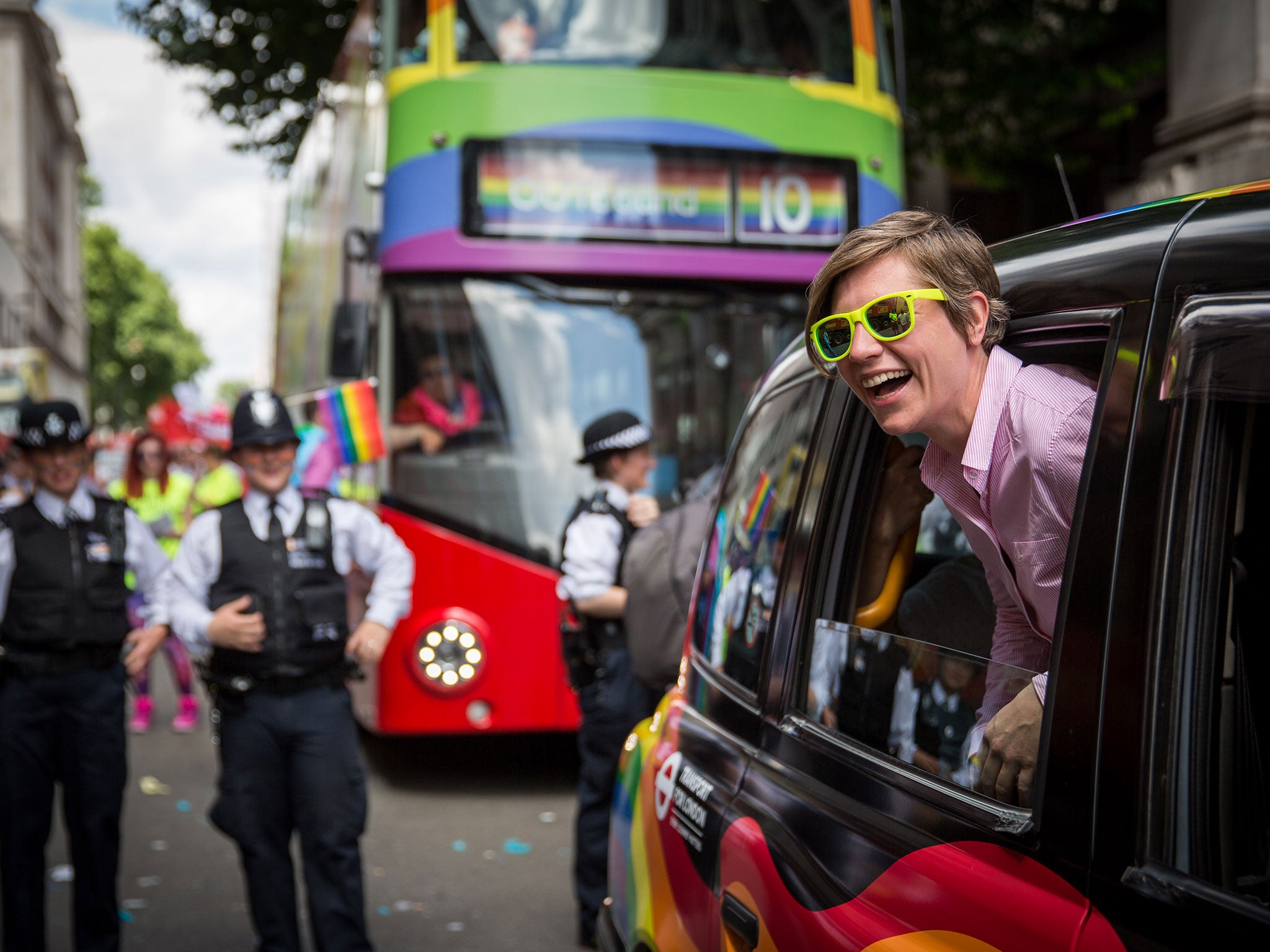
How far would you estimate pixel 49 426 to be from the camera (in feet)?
15.6

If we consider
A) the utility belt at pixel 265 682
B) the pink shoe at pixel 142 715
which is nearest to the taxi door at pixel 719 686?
the utility belt at pixel 265 682

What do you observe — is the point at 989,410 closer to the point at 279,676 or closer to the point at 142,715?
the point at 279,676

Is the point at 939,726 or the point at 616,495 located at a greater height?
the point at 616,495

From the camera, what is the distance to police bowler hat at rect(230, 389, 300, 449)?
174 inches

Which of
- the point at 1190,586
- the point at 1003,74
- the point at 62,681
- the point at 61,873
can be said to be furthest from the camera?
the point at 1003,74

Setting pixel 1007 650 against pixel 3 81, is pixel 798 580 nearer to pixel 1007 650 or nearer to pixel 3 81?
pixel 1007 650

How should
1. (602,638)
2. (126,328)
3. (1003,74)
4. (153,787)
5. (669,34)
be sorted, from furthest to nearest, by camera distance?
(126,328) → (1003,74) → (153,787) → (669,34) → (602,638)

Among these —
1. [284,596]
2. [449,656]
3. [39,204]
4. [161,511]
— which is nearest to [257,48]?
[161,511]

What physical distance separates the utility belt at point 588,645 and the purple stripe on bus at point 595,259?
6.95 feet

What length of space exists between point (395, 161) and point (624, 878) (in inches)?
178

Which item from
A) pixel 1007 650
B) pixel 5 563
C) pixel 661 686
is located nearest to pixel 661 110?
pixel 661 686

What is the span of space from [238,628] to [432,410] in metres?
2.50

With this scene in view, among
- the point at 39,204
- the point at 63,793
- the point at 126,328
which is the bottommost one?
the point at 63,793

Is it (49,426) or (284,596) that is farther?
(49,426)
